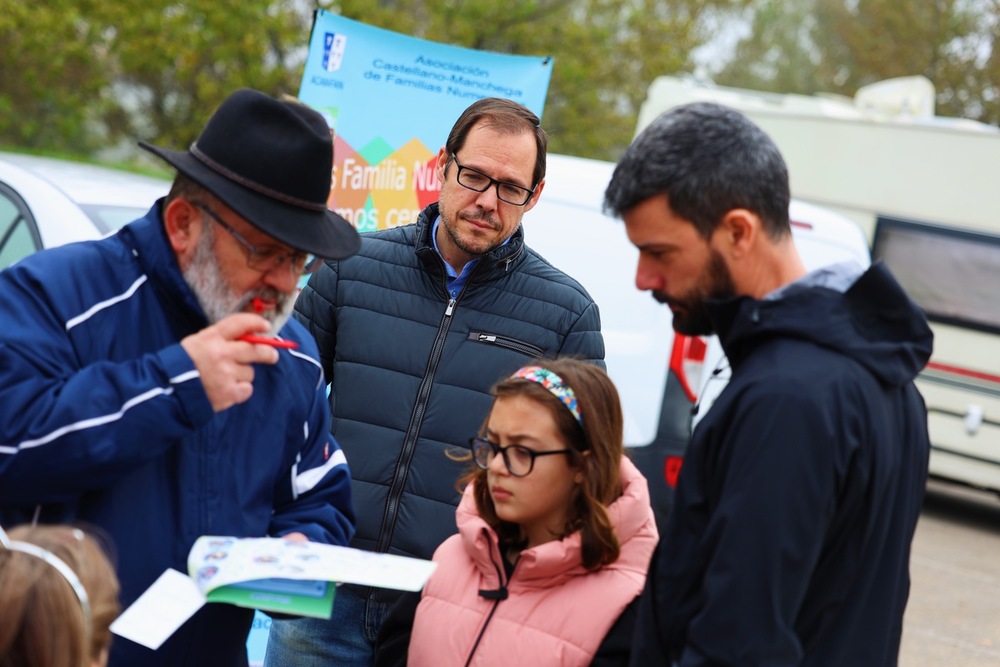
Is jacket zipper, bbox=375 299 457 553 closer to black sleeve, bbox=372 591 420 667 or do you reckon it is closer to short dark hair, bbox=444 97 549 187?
black sleeve, bbox=372 591 420 667

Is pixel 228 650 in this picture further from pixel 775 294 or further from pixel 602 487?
pixel 775 294

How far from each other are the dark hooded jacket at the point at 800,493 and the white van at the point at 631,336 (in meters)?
3.64

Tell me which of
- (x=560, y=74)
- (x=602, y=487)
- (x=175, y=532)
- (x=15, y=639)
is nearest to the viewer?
(x=15, y=639)

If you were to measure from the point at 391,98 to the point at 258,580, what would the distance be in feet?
10.2

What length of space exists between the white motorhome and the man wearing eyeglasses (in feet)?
26.4

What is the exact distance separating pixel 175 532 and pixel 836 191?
1024 cm

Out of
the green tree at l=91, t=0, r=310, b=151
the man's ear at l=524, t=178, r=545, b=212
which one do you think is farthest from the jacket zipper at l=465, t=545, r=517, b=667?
the green tree at l=91, t=0, r=310, b=151

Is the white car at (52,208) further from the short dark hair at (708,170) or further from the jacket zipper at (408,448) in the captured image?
the short dark hair at (708,170)

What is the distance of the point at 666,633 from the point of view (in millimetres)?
1963

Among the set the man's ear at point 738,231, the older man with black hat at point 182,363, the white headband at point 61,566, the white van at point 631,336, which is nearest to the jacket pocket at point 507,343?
the older man with black hat at point 182,363

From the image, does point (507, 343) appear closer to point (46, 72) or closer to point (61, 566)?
point (61, 566)

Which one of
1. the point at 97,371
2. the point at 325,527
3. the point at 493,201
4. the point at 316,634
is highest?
the point at 493,201

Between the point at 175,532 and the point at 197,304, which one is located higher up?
the point at 197,304

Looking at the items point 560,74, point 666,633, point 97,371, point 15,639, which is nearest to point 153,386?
point 97,371
